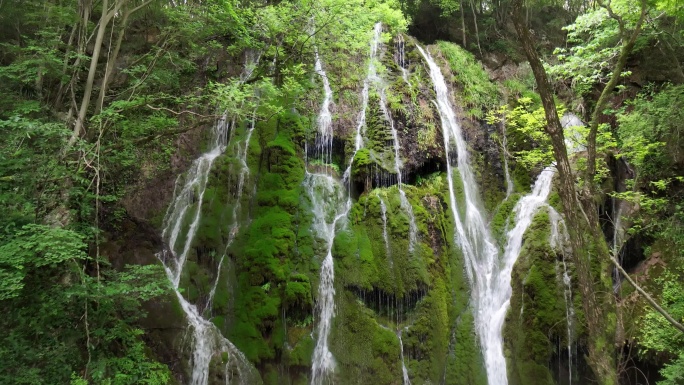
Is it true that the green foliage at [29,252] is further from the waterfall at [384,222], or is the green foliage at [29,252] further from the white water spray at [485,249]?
the white water spray at [485,249]

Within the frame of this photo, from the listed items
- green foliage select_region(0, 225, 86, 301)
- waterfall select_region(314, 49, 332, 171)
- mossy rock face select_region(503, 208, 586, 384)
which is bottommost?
mossy rock face select_region(503, 208, 586, 384)

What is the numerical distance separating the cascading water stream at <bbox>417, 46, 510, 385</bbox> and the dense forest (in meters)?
0.06

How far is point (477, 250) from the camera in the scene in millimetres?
10344

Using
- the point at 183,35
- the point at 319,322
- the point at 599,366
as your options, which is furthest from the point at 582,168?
the point at 183,35

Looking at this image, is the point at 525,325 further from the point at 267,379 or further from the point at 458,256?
the point at 267,379

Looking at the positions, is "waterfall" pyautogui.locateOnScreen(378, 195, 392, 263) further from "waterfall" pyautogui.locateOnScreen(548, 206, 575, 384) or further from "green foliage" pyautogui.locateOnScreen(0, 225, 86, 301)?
"green foliage" pyautogui.locateOnScreen(0, 225, 86, 301)

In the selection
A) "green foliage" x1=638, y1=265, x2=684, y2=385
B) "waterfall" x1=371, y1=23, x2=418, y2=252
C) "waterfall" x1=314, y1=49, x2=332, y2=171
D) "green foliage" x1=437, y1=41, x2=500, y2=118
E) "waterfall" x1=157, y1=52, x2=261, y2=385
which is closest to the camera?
"green foliage" x1=638, y1=265, x2=684, y2=385

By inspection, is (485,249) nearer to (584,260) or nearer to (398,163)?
(398,163)

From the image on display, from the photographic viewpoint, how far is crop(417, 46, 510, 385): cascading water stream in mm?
8766

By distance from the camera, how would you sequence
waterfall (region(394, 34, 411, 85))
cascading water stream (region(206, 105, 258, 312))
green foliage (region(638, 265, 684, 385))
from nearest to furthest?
green foliage (region(638, 265, 684, 385))
cascading water stream (region(206, 105, 258, 312))
waterfall (region(394, 34, 411, 85))

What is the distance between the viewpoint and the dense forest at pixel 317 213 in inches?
211

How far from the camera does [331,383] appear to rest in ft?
26.3

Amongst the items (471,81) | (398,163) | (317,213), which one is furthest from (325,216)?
(471,81)

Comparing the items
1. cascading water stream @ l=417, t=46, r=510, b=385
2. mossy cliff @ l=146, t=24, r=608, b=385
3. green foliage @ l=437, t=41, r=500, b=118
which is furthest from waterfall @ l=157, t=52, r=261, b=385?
green foliage @ l=437, t=41, r=500, b=118
